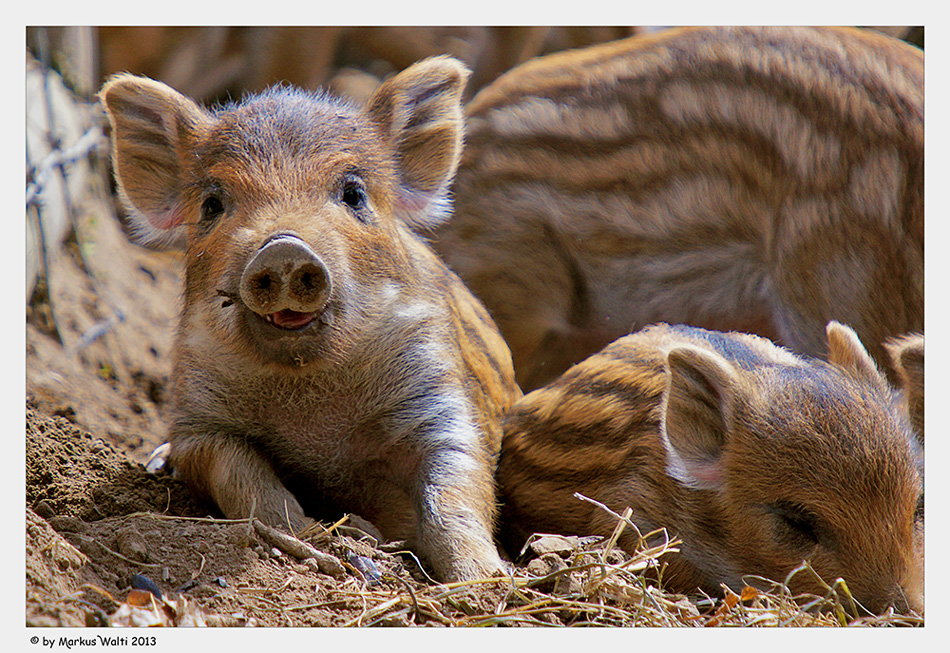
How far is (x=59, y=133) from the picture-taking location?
408 cm

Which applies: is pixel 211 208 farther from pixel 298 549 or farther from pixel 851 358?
pixel 851 358

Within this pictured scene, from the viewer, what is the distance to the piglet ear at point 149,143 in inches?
117

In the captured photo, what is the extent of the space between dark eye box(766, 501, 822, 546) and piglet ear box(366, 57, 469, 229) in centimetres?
144

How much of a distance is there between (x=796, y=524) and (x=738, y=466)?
0.66ft

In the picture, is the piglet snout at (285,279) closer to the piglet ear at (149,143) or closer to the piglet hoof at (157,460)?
the piglet ear at (149,143)

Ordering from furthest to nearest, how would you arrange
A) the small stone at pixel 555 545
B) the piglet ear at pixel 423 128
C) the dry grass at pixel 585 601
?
the piglet ear at pixel 423 128 → the small stone at pixel 555 545 → the dry grass at pixel 585 601

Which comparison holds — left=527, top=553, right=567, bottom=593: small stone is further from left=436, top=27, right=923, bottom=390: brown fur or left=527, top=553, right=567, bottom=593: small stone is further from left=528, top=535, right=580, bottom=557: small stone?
left=436, top=27, right=923, bottom=390: brown fur

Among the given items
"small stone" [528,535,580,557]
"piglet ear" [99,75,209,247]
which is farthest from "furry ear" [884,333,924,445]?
"piglet ear" [99,75,209,247]

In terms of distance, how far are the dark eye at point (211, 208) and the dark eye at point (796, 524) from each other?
1.68 meters

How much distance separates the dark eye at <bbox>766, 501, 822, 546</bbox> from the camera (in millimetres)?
2479

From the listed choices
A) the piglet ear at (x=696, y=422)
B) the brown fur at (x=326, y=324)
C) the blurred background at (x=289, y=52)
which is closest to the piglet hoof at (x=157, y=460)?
the brown fur at (x=326, y=324)

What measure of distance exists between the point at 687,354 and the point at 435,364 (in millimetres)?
763

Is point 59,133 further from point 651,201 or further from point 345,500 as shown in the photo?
point 651,201
